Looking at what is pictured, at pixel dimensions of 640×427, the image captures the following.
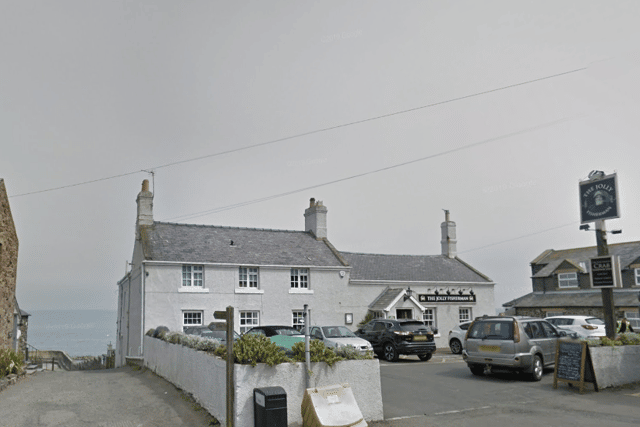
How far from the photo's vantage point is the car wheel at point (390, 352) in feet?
69.3

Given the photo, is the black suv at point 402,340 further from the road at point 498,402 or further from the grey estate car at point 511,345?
the grey estate car at point 511,345

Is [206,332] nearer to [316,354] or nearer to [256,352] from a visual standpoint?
[316,354]

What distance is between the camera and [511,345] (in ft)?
47.5

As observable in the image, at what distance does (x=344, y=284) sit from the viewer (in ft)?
98.2

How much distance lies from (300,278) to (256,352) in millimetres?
19814

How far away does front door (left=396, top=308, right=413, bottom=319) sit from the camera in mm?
29891

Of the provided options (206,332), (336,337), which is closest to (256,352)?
(336,337)

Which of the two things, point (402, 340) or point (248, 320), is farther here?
point (248, 320)

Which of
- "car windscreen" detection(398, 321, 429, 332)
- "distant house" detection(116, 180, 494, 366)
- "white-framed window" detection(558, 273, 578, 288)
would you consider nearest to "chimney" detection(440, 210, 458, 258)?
"distant house" detection(116, 180, 494, 366)

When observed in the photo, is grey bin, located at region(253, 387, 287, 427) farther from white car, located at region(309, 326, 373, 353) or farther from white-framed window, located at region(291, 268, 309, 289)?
white-framed window, located at region(291, 268, 309, 289)

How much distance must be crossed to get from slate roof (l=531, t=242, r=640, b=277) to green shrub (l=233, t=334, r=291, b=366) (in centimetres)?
3397

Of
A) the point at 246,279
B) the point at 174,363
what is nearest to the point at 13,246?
the point at 174,363

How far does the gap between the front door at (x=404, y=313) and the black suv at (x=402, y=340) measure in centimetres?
765

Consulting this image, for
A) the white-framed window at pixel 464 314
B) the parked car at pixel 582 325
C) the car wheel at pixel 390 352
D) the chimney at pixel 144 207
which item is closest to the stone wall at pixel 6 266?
the chimney at pixel 144 207
